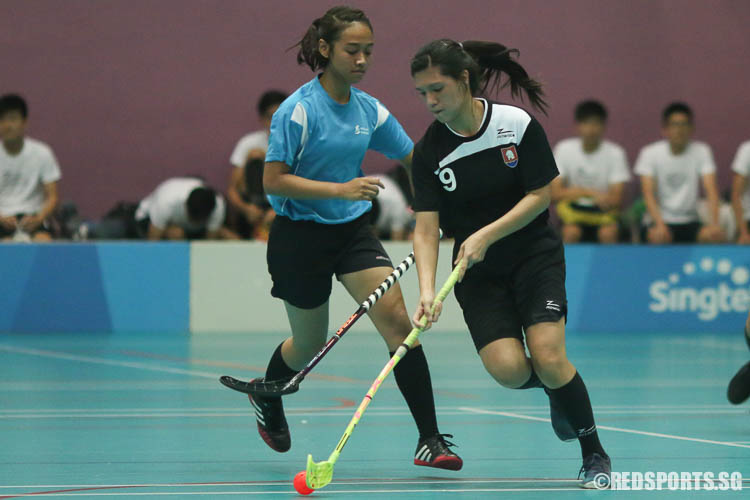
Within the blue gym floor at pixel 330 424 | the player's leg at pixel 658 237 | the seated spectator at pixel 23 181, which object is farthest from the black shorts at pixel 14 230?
the player's leg at pixel 658 237

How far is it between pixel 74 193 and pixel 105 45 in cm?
150

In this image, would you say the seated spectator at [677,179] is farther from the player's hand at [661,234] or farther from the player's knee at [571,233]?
the player's knee at [571,233]

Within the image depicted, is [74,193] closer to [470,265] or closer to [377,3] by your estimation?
[377,3]

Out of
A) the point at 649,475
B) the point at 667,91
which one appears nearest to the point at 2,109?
the point at 667,91

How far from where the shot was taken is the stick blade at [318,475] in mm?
3824

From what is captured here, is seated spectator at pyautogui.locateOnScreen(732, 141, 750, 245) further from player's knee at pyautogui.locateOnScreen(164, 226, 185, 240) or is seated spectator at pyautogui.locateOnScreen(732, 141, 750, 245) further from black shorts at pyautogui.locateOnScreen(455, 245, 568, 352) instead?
black shorts at pyautogui.locateOnScreen(455, 245, 568, 352)

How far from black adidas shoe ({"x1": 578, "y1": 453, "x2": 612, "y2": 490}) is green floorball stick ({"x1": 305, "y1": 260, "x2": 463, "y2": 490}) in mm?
746

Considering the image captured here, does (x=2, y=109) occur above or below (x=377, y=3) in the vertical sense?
below

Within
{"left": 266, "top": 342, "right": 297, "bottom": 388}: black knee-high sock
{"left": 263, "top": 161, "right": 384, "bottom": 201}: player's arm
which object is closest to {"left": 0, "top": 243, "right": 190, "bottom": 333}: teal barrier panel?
{"left": 266, "top": 342, "right": 297, "bottom": 388}: black knee-high sock

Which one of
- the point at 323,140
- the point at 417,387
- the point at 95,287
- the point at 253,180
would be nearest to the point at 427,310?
the point at 417,387

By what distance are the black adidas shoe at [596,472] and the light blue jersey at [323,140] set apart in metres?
1.36

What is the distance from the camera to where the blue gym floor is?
4.09 metres

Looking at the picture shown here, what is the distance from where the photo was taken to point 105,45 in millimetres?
11352

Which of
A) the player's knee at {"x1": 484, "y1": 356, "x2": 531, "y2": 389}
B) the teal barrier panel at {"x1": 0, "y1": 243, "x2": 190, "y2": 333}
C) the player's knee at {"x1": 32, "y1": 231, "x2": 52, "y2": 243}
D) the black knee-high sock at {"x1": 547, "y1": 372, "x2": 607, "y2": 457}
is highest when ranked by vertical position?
the player's knee at {"x1": 484, "y1": 356, "x2": 531, "y2": 389}
